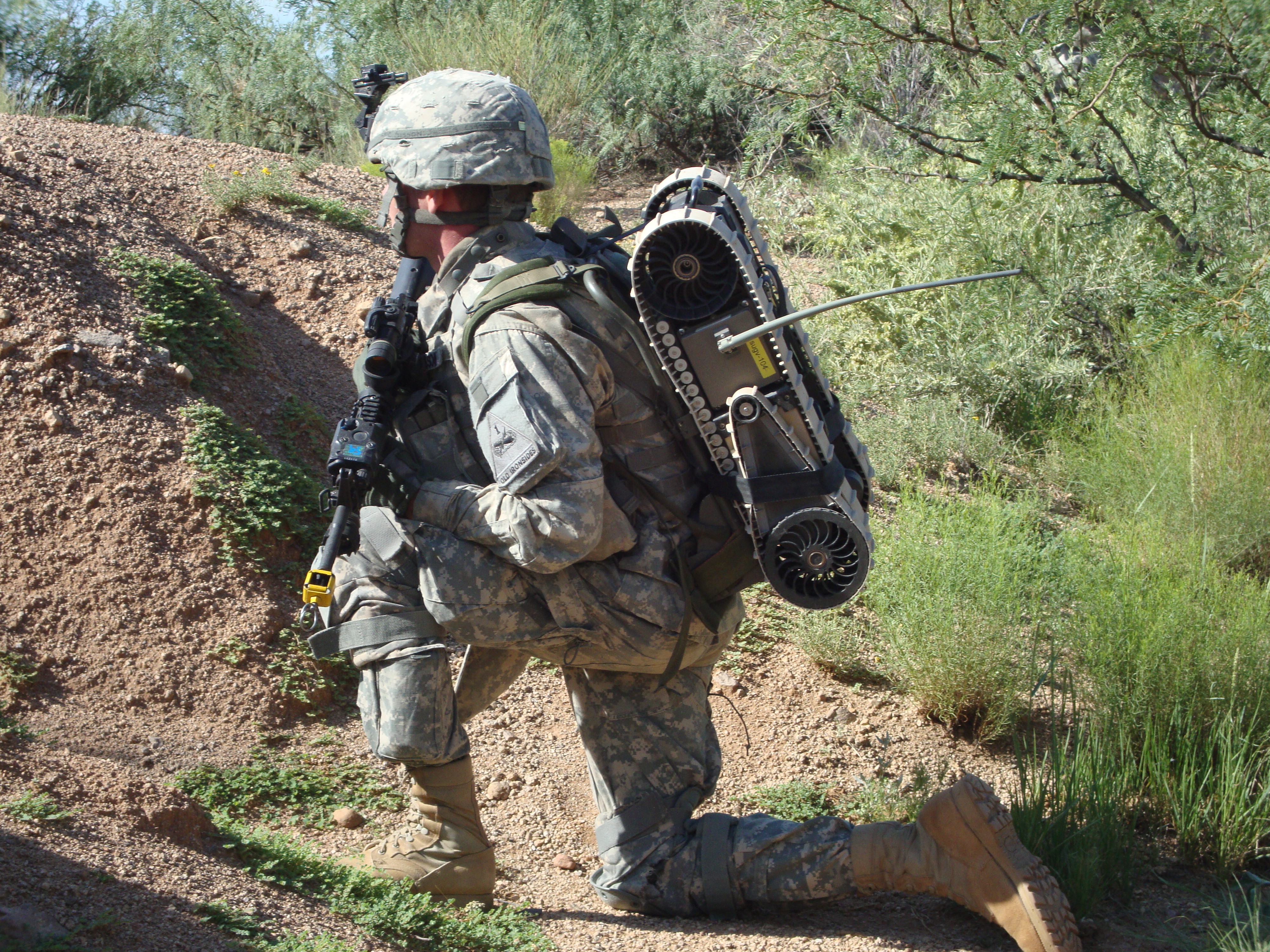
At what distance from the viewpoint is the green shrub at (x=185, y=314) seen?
4633 millimetres

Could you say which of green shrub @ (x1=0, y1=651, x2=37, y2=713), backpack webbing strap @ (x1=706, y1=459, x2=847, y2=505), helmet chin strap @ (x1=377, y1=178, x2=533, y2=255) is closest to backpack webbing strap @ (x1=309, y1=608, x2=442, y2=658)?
backpack webbing strap @ (x1=706, y1=459, x2=847, y2=505)

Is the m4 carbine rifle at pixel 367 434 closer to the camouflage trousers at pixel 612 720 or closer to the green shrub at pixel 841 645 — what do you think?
the camouflage trousers at pixel 612 720

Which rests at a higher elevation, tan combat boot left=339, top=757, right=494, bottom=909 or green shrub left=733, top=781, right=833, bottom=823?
tan combat boot left=339, top=757, right=494, bottom=909

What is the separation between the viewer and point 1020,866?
8.39 ft

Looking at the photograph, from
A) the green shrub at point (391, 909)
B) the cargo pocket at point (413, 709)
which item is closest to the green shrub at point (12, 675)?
the green shrub at point (391, 909)

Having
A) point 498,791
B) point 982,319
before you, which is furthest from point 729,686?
point 982,319

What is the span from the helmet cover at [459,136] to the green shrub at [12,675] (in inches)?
78.1

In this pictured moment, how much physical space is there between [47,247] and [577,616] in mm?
3228

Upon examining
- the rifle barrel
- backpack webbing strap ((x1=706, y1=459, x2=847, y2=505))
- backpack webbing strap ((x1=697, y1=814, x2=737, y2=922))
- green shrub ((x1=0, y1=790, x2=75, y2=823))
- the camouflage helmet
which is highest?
the camouflage helmet

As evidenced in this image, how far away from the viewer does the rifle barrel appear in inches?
85.7

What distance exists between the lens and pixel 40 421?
4.14m

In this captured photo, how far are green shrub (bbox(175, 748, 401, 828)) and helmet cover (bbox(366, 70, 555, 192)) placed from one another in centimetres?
180

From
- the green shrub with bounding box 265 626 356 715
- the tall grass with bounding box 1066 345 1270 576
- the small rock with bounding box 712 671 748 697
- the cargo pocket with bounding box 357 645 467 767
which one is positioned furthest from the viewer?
the tall grass with bounding box 1066 345 1270 576

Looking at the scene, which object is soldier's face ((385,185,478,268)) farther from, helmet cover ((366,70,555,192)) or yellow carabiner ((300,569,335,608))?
yellow carabiner ((300,569,335,608))
